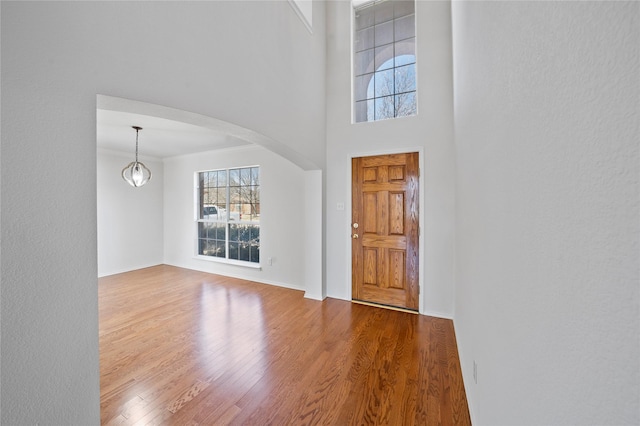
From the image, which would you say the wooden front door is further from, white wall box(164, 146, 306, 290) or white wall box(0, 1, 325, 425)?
white wall box(0, 1, 325, 425)

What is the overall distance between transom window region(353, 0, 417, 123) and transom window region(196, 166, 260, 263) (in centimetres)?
216

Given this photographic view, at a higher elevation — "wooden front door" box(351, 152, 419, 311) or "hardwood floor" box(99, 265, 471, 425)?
"wooden front door" box(351, 152, 419, 311)

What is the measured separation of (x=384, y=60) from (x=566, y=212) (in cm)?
356

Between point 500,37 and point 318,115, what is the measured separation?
2.63 m

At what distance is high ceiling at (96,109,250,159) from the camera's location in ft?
10.2

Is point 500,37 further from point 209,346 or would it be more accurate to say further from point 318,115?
point 209,346

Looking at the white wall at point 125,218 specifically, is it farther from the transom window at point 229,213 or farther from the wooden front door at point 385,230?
the wooden front door at point 385,230

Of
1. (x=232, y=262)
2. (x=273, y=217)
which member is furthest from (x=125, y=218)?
(x=273, y=217)

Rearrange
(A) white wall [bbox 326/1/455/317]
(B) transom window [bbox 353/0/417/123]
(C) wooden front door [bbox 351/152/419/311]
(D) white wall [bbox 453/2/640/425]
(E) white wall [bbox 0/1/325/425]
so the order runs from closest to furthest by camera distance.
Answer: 1. (D) white wall [bbox 453/2/640/425]
2. (E) white wall [bbox 0/1/325/425]
3. (A) white wall [bbox 326/1/455/317]
4. (C) wooden front door [bbox 351/152/419/311]
5. (B) transom window [bbox 353/0/417/123]

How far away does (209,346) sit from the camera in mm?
2307

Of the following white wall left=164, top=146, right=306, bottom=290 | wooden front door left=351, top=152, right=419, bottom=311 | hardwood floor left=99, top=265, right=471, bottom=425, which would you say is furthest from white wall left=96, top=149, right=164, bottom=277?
wooden front door left=351, top=152, right=419, bottom=311

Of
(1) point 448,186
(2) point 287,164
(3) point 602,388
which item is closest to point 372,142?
(1) point 448,186

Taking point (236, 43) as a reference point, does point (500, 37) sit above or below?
below

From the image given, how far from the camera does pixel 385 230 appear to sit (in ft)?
10.4
